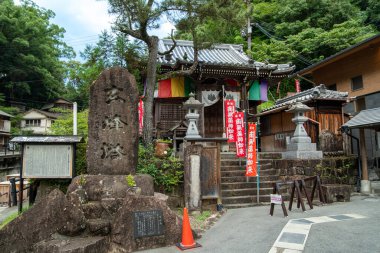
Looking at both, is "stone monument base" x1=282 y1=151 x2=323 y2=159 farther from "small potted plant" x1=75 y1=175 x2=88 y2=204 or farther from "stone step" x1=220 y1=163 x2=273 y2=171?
"small potted plant" x1=75 y1=175 x2=88 y2=204

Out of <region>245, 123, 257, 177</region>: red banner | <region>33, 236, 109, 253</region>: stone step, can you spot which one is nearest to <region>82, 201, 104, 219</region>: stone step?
<region>33, 236, 109, 253</region>: stone step

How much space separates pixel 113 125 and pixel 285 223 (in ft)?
16.6

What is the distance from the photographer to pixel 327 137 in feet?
39.8

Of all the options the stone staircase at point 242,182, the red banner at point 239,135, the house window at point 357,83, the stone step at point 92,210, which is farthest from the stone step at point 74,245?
the house window at point 357,83

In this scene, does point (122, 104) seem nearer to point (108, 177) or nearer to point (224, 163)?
point (108, 177)

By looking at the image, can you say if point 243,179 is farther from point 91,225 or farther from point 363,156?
point 91,225

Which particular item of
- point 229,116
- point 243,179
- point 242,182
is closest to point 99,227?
point 242,182

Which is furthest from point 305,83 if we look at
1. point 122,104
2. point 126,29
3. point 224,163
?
point 122,104

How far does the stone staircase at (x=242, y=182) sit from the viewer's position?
9.11 meters

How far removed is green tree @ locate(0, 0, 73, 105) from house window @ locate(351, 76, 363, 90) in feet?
125

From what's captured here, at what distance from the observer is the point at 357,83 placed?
58.0 feet

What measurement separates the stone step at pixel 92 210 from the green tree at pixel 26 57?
37.1 meters

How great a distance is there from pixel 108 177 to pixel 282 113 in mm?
11345

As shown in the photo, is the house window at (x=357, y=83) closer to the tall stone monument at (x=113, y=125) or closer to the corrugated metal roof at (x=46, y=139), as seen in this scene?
the tall stone monument at (x=113, y=125)
